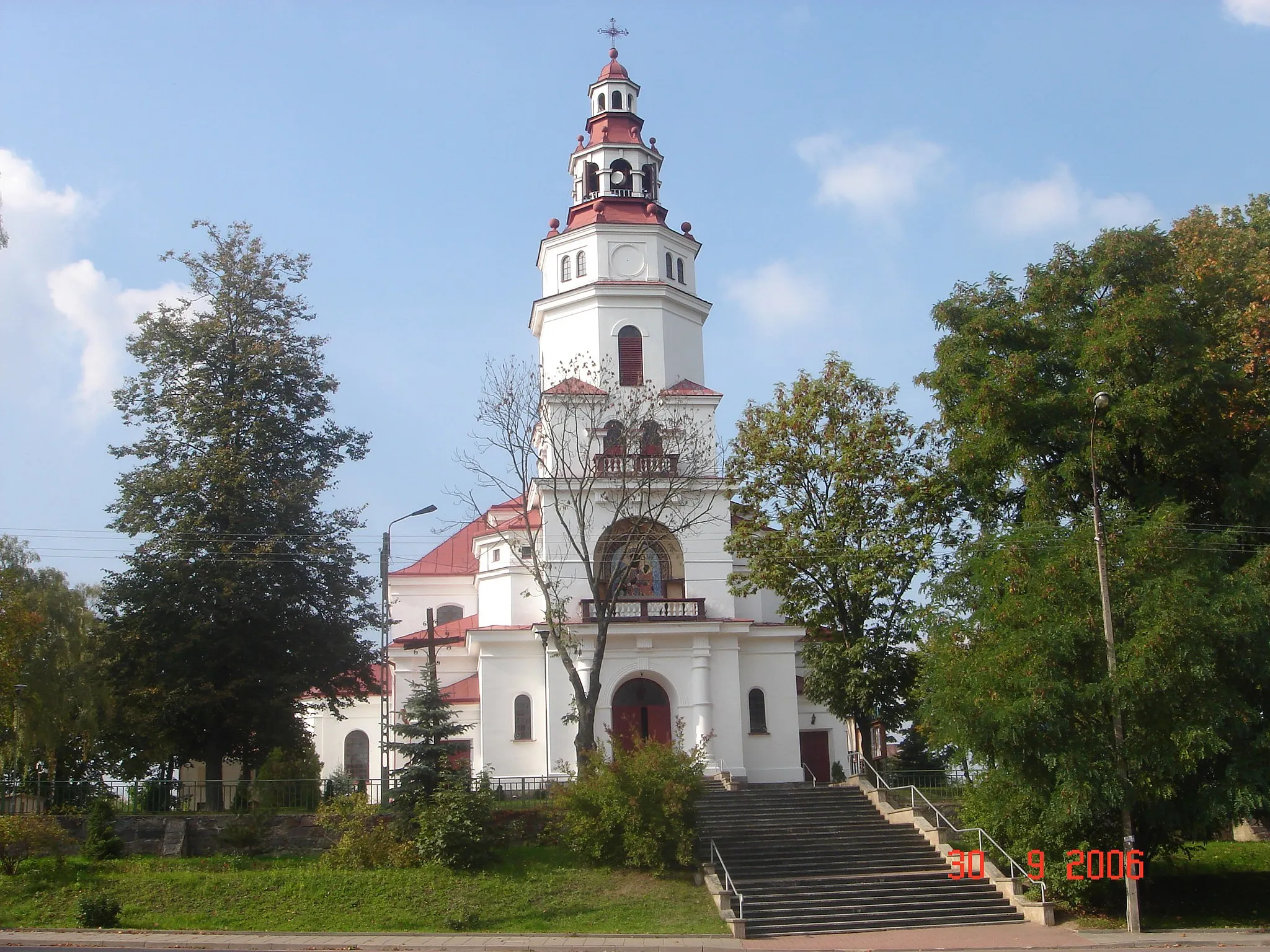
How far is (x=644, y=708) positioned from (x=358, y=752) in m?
18.9

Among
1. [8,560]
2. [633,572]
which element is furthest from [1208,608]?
[8,560]

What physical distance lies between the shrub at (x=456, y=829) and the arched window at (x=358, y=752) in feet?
84.4

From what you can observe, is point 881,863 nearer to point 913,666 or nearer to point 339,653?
point 913,666

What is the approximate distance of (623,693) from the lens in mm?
35875

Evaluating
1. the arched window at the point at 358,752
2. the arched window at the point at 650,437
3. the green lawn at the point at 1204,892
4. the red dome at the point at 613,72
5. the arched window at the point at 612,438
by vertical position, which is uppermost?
the red dome at the point at 613,72

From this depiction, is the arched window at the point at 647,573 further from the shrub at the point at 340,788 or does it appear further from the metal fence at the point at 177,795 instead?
the shrub at the point at 340,788

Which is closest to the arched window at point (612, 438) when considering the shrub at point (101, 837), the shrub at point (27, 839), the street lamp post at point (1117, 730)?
the street lamp post at point (1117, 730)

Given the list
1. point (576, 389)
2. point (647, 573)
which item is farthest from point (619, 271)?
point (647, 573)

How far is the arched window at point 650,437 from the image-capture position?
3191 cm

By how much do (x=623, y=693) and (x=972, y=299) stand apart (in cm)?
1550

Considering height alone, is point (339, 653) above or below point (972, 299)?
below

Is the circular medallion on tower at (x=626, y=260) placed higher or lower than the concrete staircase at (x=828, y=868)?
higher

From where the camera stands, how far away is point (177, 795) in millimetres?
28141

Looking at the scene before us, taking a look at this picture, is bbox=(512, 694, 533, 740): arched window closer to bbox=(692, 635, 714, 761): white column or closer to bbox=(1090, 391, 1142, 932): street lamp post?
bbox=(692, 635, 714, 761): white column
